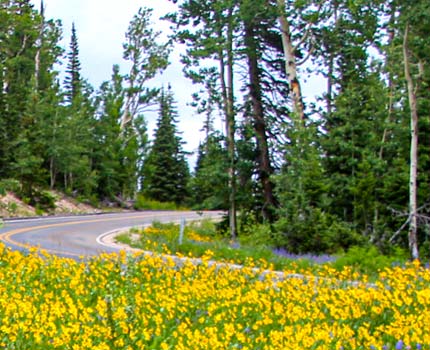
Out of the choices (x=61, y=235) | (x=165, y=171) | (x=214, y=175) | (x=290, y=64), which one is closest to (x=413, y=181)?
(x=290, y=64)

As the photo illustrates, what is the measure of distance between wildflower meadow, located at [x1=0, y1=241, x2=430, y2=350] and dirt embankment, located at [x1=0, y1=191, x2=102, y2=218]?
18.9 metres

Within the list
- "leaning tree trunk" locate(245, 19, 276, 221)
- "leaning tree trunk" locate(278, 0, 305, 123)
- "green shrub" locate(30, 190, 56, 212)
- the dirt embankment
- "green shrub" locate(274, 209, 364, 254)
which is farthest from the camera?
"green shrub" locate(30, 190, 56, 212)

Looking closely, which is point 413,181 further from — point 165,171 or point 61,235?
point 165,171

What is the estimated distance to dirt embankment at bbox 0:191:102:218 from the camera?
2991 cm

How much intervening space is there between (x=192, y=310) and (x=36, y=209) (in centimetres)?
2814

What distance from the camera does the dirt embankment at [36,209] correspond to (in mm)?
29906

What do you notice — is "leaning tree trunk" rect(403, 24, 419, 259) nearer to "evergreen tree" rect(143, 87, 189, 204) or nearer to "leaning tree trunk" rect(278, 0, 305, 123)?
"leaning tree trunk" rect(278, 0, 305, 123)

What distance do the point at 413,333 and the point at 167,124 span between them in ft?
166

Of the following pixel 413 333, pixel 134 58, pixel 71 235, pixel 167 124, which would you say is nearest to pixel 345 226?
pixel 71 235

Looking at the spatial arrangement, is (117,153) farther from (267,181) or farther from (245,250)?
(245,250)

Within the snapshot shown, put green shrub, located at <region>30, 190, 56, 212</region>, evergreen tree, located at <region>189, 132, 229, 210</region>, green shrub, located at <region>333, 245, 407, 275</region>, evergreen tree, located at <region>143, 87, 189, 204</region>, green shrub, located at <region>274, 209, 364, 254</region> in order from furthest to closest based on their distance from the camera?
evergreen tree, located at <region>143, 87, 189, 204</region> → green shrub, located at <region>30, 190, 56, 212</region> → evergreen tree, located at <region>189, 132, 229, 210</region> → green shrub, located at <region>274, 209, 364, 254</region> → green shrub, located at <region>333, 245, 407, 275</region>

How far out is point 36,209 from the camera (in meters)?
33.2

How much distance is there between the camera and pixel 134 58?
48.4 meters

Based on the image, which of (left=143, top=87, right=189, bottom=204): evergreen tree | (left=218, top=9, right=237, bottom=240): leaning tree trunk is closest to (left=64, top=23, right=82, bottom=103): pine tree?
(left=143, top=87, right=189, bottom=204): evergreen tree
